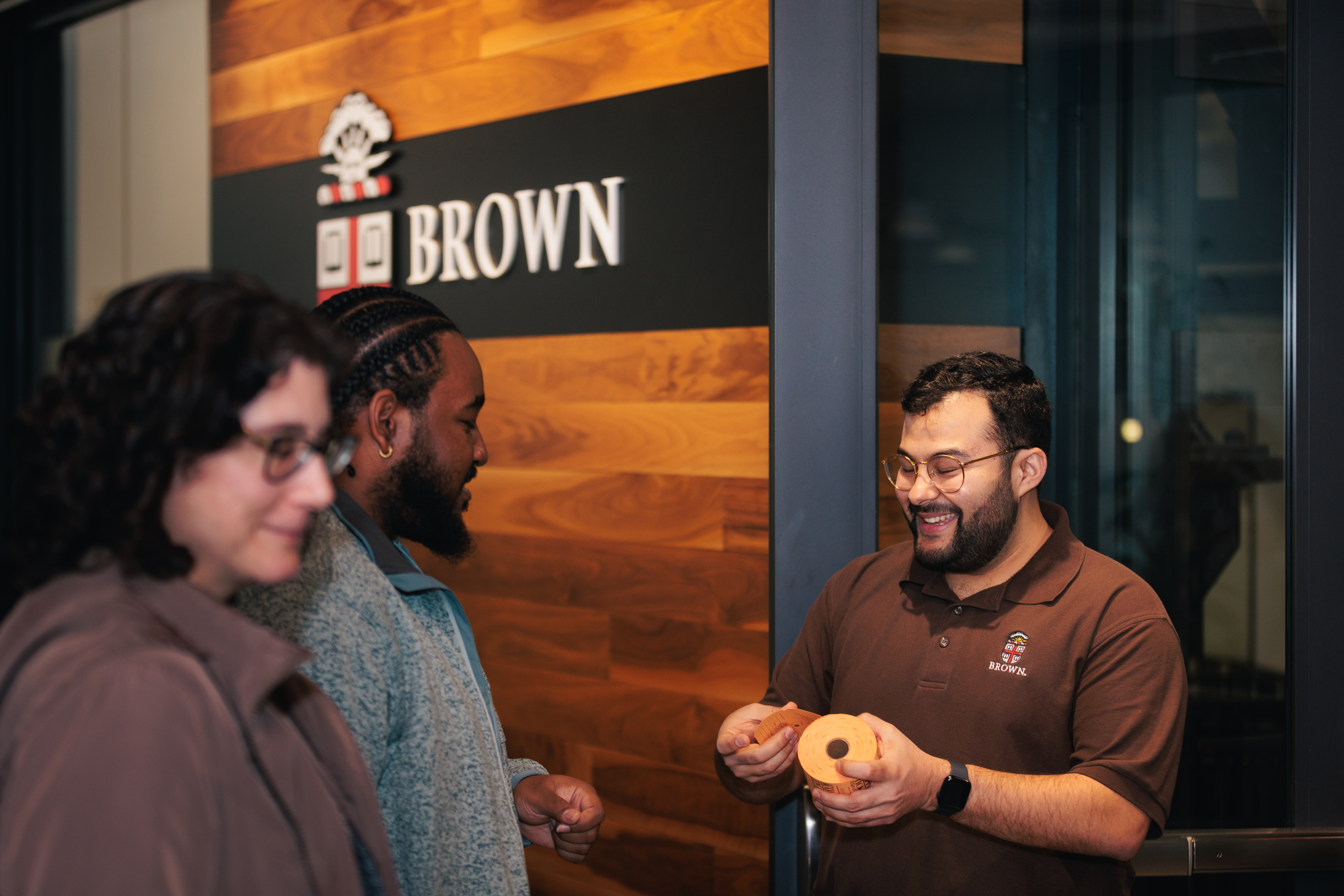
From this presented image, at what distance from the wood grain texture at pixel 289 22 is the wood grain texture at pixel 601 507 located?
1.56 meters

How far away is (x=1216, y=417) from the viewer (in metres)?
2.22

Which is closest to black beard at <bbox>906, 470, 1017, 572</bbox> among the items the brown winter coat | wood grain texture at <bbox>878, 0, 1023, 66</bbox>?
wood grain texture at <bbox>878, 0, 1023, 66</bbox>

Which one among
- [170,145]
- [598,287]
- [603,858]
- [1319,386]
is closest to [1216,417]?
[1319,386]

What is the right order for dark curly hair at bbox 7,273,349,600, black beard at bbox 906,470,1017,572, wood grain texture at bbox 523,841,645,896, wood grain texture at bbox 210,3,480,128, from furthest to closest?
wood grain texture at bbox 210,3,480,128
wood grain texture at bbox 523,841,645,896
black beard at bbox 906,470,1017,572
dark curly hair at bbox 7,273,349,600

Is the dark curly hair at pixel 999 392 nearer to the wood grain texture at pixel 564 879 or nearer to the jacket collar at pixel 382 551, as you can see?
the jacket collar at pixel 382 551

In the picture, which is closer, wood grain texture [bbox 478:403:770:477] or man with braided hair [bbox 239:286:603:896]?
man with braided hair [bbox 239:286:603:896]

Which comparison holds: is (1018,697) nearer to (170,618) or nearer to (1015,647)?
(1015,647)

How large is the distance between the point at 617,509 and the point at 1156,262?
5.09ft

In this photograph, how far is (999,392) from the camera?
1837 mm

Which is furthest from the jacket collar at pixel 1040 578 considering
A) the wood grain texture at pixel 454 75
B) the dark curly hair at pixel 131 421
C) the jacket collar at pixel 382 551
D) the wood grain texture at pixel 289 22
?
the wood grain texture at pixel 289 22

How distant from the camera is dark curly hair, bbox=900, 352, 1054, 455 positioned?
183 cm

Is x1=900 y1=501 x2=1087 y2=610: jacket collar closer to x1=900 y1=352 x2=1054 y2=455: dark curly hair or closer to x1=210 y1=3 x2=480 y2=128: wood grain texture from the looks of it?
x1=900 y1=352 x2=1054 y2=455: dark curly hair

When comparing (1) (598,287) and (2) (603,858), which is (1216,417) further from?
(2) (603,858)

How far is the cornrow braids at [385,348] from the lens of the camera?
143 cm
